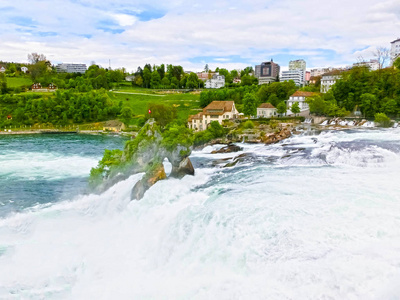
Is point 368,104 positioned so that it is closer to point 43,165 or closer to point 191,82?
point 43,165

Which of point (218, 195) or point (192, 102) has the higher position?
point (192, 102)

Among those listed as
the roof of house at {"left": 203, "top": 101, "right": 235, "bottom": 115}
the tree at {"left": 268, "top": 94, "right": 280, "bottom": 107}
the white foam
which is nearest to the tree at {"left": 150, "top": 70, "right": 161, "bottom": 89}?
the tree at {"left": 268, "top": 94, "right": 280, "bottom": 107}

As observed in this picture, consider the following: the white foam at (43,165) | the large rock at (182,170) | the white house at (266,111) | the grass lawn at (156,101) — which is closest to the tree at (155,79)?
the grass lawn at (156,101)

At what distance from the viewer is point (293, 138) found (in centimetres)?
4266

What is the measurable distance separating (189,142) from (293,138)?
21.5 meters

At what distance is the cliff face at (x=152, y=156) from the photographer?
83.7 feet

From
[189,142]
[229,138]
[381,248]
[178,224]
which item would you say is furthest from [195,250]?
[229,138]

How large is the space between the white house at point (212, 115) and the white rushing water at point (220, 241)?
38.1 m

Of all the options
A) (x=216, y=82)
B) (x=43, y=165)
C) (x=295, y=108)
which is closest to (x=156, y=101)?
(x=295, y=108)

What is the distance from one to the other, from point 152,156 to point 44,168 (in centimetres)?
1678

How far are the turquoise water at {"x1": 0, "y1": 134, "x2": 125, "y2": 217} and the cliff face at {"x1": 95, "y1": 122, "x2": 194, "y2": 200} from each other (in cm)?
368

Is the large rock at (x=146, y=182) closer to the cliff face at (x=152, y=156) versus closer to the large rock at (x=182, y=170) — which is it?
the cliff face at (x=152, y=156)

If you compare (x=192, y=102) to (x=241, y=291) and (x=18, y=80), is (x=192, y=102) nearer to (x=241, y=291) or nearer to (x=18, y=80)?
(x=18, y=80)

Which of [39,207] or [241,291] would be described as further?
[39,207]
